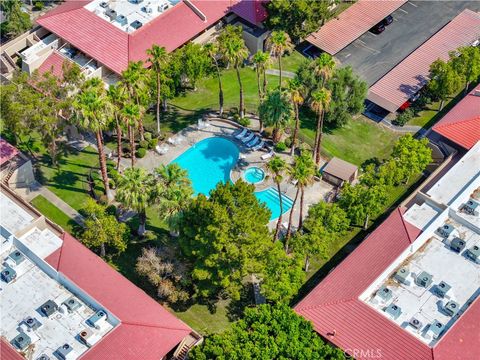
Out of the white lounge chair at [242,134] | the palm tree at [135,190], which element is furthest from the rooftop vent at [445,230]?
the palm tree at [135,190]

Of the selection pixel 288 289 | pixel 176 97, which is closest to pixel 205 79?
pixel 176 97

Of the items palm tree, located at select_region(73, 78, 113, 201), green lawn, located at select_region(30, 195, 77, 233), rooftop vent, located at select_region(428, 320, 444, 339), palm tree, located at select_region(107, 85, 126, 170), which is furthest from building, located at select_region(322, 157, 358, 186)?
green lawn, located at select_region(30, 195, 77, 233)

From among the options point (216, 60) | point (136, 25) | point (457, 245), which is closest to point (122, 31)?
point (136, 25)

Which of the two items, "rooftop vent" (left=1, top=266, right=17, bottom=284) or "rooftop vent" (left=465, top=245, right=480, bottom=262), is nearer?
"rooftop vent" (left=1, top=266, right=17, bottom=284)

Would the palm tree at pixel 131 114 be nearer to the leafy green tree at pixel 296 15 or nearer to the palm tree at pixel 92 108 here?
the palm tree at pixel 92 108

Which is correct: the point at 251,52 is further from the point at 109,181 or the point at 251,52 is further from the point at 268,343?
the point at 268,343

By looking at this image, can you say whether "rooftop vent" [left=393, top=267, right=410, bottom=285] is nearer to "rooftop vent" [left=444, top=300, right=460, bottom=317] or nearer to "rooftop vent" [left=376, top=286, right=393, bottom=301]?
"rooftop vent" [left=376, top=286, right=393, bottom=301]

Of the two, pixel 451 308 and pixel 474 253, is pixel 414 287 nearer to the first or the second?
pixel 451 308
